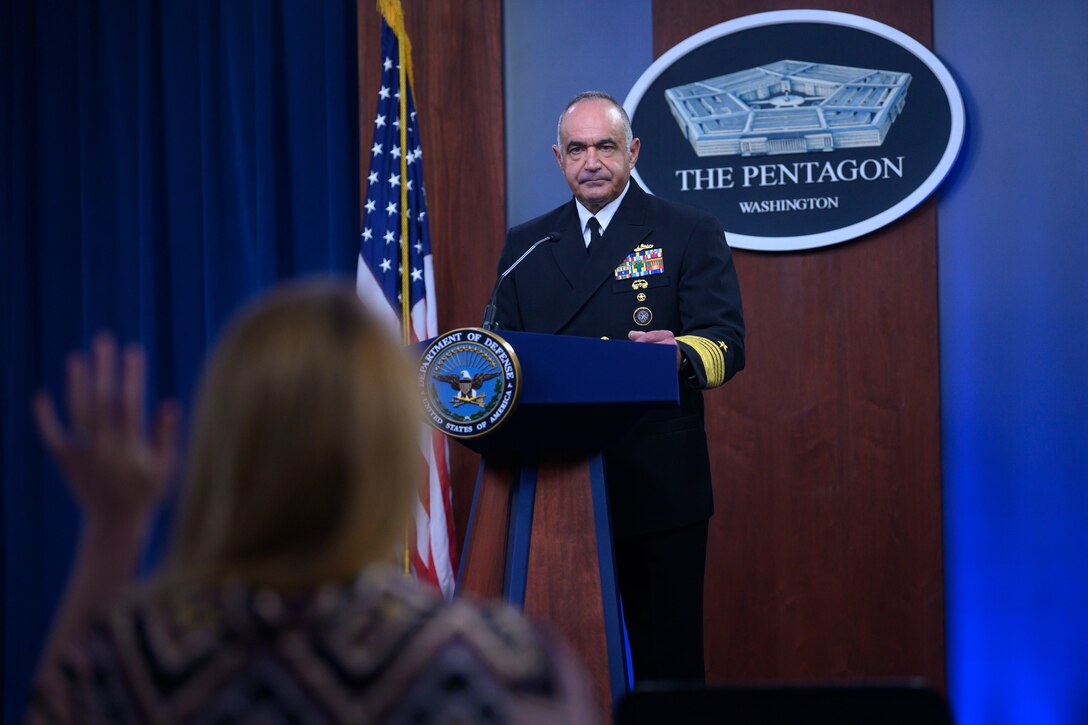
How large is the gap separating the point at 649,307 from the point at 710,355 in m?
0.31

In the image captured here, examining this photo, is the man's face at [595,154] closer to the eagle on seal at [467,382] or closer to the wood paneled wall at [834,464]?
the eagle on seal at [467,382]

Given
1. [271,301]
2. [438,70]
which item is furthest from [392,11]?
[271,301]

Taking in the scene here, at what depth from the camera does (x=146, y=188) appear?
445 centimetres

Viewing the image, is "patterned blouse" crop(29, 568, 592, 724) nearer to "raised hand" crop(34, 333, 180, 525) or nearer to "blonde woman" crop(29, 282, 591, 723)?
"blonde woman" crop(29, 282, 591, 723)

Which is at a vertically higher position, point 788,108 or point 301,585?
point 788,108

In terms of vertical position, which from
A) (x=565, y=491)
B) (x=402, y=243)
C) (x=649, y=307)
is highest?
(x=402, y=243)

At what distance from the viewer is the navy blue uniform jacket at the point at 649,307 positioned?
8.72 ft

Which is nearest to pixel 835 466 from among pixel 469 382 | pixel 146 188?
pixel 469 382

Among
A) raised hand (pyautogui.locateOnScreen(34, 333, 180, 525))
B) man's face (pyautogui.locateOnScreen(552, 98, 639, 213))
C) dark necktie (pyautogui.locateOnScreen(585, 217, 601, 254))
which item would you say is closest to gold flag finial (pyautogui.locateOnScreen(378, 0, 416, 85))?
man's face (pyautogui.locateOnScreen(552, 98, 639, 213))

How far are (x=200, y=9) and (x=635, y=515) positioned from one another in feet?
9.69

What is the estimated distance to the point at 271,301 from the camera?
988mm

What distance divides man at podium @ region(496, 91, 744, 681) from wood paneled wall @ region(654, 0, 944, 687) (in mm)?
1034

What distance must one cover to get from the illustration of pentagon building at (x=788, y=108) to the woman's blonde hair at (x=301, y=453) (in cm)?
311

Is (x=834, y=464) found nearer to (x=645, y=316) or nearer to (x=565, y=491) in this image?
(x=645, y=316)
